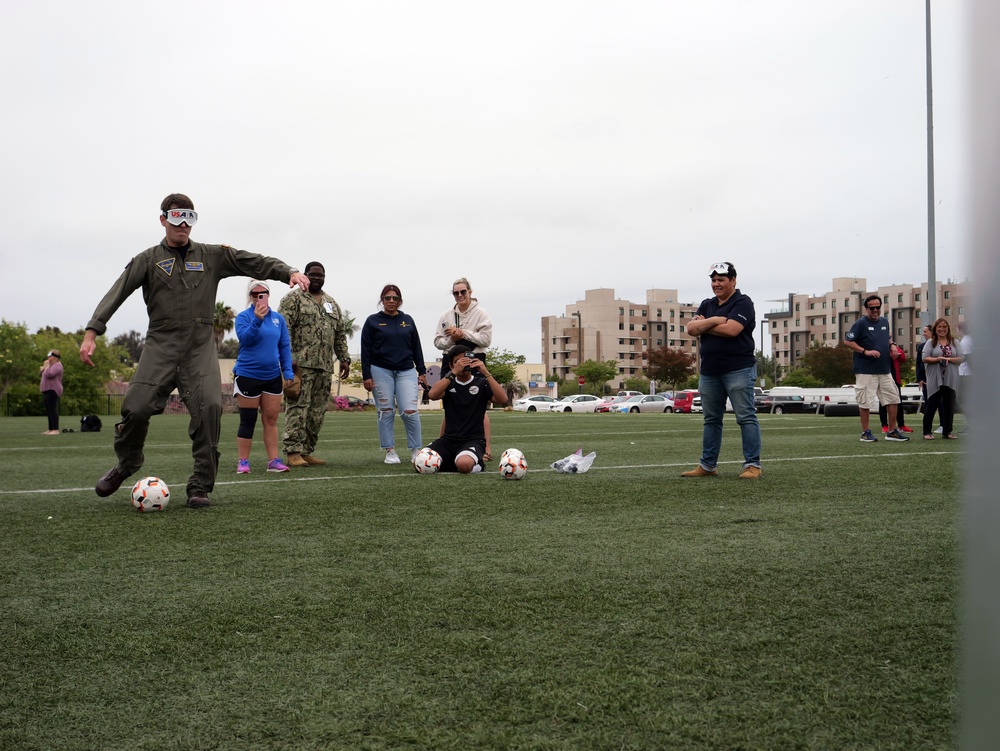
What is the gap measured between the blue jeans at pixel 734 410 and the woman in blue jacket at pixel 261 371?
3959mm

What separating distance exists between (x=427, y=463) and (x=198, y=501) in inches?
101

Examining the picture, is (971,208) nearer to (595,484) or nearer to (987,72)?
(987,72)

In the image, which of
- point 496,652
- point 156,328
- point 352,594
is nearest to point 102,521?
point 156,328

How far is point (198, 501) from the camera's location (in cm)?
634

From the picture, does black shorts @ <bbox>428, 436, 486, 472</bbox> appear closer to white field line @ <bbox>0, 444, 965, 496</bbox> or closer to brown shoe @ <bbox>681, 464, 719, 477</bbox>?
white field line @ <bbox>0, 444, 965, 496</bbox>

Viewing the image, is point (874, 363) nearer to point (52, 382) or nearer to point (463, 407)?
point (463, 407)

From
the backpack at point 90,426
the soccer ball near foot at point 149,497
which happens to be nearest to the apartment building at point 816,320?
the backpack at point 90,426

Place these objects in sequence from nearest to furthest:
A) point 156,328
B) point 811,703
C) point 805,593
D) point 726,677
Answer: point 811,703, point 726,677, point 805,593, point 156,328

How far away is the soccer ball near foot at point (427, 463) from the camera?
849cm

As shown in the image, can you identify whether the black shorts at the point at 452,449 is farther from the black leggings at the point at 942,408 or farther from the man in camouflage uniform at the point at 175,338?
the black leggings at the point at 942,408

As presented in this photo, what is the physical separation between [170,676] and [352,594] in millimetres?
1017

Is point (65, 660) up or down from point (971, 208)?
down

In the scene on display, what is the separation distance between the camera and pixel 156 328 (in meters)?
6.35

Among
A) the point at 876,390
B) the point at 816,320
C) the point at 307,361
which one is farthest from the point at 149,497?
the point at 816,320
